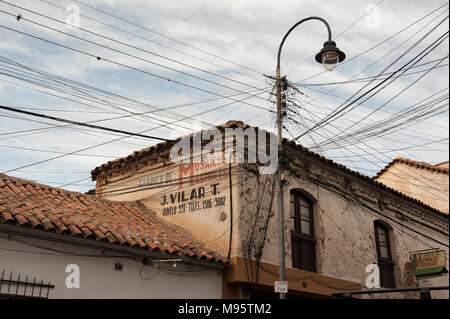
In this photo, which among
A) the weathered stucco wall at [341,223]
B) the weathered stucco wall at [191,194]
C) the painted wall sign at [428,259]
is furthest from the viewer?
the painted wall sign at [428,259]

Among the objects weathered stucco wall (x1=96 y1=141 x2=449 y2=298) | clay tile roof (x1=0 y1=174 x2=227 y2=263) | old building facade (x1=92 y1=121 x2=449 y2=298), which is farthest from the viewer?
weathered stucco wall (x1=96 y1=141 x2=449 y2=298)

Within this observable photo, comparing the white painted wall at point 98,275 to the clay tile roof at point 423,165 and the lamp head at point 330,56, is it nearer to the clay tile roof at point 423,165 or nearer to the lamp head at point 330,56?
the lamp head at point 330,56

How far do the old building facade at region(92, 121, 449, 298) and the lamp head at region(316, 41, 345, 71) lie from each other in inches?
93.1

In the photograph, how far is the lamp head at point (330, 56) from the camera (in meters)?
9.18

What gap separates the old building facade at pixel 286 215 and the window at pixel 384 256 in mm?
37

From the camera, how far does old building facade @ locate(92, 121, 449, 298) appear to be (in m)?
11.2

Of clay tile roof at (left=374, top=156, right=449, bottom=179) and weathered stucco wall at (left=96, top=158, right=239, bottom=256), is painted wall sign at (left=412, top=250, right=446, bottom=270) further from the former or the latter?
clay tile roof at (left=374, top=156, right=449, bottom=179)

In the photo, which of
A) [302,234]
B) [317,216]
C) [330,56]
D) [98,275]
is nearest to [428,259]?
[317,216]

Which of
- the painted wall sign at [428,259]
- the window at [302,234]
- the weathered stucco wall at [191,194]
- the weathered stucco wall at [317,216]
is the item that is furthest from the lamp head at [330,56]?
the painted wall sign at [428,259]

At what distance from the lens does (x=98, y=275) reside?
9234 mm

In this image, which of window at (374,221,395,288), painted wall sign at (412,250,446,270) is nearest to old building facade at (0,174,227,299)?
window at (374,221,395,288)
